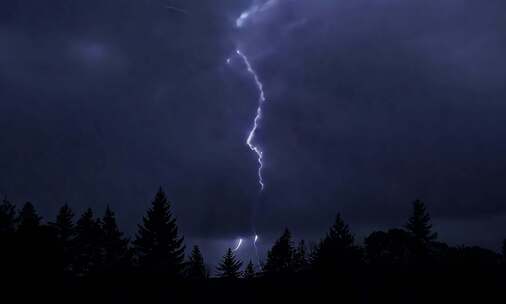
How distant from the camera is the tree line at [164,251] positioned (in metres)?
25.1

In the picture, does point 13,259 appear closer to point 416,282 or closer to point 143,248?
point 416,282

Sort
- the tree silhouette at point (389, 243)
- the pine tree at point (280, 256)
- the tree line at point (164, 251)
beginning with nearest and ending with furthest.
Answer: the tree line at point (164, 251), the pine tree at point (280, 256), the tree silhouette at point (389, 243)

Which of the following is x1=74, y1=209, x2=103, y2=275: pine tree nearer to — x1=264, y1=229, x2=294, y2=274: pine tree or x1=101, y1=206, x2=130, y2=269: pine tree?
x1=101, y1=206, x2=130, y2=269: pine tree

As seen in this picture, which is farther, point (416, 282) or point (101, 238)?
point (101, 238)

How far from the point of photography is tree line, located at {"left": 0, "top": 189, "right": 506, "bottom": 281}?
987 inches

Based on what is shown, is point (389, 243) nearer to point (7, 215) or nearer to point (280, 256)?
point (280, 256)

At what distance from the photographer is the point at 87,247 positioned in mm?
61125

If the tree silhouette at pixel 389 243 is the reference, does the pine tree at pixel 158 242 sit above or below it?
below

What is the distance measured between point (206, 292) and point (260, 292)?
15.5ft

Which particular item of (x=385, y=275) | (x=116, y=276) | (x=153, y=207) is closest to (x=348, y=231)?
(x=153, y=207)

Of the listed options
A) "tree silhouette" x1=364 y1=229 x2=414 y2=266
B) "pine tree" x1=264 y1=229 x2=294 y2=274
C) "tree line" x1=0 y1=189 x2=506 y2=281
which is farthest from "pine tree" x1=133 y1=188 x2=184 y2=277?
"tree silhouette" x1=364 y1=229 x2=414 y2=266

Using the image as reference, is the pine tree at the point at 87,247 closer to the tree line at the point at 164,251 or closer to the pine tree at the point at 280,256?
the tree line at the point at 164,251

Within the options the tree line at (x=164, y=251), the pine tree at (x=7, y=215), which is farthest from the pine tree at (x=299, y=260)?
the pine tree at (x=7, y=215)

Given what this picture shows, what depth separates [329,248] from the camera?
37.1 metres
